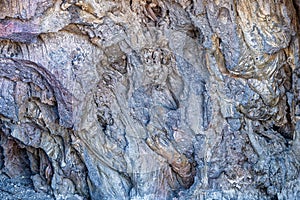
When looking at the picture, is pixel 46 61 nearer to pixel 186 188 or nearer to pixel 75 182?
pixel 75 182

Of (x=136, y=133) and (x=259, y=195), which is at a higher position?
(x=136, y=133)

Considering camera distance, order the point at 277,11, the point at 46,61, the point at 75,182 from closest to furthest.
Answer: the point at 277,11 → the point at 46,61 → the point at 75,182

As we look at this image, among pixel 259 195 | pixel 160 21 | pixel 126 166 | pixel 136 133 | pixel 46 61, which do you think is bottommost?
pixel 259 195

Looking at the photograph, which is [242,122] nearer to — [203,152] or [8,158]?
[203,152]

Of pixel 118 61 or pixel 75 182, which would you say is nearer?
pixel 118 61

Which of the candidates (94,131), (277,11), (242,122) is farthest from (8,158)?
(277,11)

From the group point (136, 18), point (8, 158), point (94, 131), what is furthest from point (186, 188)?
point (8, 158)

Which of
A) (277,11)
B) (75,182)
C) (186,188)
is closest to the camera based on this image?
(277,11)
